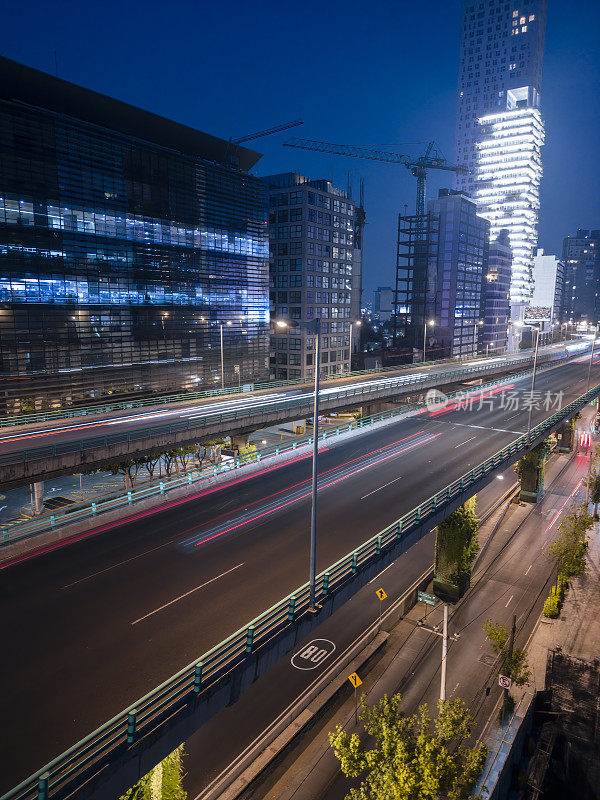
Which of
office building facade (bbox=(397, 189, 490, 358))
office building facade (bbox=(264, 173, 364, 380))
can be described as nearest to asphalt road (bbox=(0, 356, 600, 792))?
office building facade (bbox=(264, 173, 364, 380))

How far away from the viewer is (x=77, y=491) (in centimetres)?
4875

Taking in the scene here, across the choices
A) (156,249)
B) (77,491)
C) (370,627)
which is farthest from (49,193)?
(370,627)

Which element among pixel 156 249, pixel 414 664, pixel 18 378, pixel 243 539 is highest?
pixel 156 249

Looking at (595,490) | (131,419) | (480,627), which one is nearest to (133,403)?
(131,419)

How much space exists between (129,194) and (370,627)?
50083mm

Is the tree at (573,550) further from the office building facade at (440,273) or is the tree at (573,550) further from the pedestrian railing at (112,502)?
the office building facade at (440,273)

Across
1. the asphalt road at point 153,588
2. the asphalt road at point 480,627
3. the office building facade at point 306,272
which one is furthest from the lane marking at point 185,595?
the office building facade at point 306,272

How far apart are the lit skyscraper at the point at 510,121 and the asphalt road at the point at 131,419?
166m

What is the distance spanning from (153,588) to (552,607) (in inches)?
1084

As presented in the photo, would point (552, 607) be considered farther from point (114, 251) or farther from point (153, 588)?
point (114, 251)

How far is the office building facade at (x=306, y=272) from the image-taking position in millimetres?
89688

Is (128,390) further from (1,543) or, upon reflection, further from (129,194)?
(1,543)

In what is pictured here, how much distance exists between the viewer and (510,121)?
188m

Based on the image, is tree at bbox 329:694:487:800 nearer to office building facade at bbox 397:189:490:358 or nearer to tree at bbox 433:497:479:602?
tree at bbox 433:497:479:602
